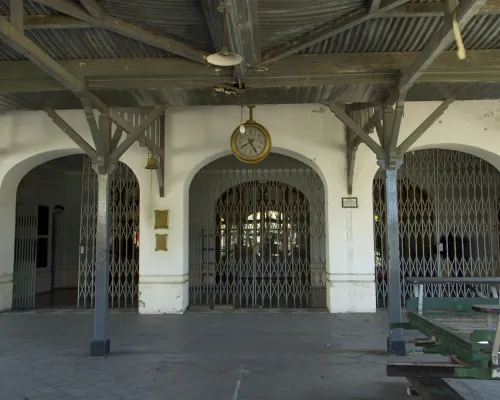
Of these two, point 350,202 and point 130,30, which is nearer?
point 130,30

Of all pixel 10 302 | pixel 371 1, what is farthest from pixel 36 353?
pixel 371 1

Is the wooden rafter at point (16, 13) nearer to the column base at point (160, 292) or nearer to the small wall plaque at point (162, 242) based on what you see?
the small wall plaque at point (162, 242)

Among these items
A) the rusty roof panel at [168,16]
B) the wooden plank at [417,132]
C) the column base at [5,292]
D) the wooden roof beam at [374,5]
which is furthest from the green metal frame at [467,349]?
the column base at [5,292]

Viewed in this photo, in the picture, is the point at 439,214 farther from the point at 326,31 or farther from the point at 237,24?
the point at 237,24

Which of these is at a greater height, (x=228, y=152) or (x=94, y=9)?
(x=94, y=9)

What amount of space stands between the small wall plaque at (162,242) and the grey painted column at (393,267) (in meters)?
3.56

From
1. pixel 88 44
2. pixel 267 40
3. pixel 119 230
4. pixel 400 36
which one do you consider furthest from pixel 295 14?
pixel 119 230

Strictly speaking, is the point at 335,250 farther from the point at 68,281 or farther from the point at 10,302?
the point at 68,281

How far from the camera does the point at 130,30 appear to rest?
3.97 metres

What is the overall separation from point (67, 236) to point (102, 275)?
6.37 metres

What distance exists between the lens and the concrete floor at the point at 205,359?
3723 millimetres

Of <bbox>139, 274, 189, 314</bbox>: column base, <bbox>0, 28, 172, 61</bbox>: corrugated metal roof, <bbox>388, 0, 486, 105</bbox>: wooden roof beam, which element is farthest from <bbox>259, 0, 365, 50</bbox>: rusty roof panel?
<bbox>139, 274, 189, 314</bbox>: column base

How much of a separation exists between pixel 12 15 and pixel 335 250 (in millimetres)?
5252

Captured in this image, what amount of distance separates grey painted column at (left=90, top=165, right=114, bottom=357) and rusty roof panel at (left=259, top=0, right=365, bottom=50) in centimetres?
237
